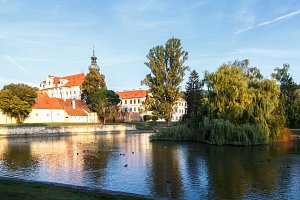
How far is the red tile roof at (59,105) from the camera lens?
7946cm

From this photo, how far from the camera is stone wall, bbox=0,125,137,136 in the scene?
186 ft

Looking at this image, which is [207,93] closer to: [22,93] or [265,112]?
[265,112]

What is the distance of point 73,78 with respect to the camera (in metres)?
121

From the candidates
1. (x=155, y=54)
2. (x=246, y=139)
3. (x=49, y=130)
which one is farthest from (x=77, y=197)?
(x=155, y=54)

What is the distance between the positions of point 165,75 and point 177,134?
946 inches

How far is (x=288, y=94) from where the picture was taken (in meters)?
66.1

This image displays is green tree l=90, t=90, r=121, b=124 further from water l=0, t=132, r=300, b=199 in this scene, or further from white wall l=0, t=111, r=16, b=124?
water l=0, t=132, r=300, b=199

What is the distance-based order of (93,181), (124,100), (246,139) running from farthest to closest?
1. (124,100)
2. (246,139)
3. (93,181)

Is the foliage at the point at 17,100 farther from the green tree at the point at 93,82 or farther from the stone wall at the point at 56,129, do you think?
the green tree at the point at 93,82

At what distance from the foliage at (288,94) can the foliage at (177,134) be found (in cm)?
1902

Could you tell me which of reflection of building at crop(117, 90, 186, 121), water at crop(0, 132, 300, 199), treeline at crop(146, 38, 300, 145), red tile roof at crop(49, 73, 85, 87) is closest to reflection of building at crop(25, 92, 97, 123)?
reflection of building at crop(117, 90, 186, 121)

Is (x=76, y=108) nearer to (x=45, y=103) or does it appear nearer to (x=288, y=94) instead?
(x=45, y=103)

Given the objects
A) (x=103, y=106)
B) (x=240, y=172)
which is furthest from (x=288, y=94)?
→ (x=240, y=172)

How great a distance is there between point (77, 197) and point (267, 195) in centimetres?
848
